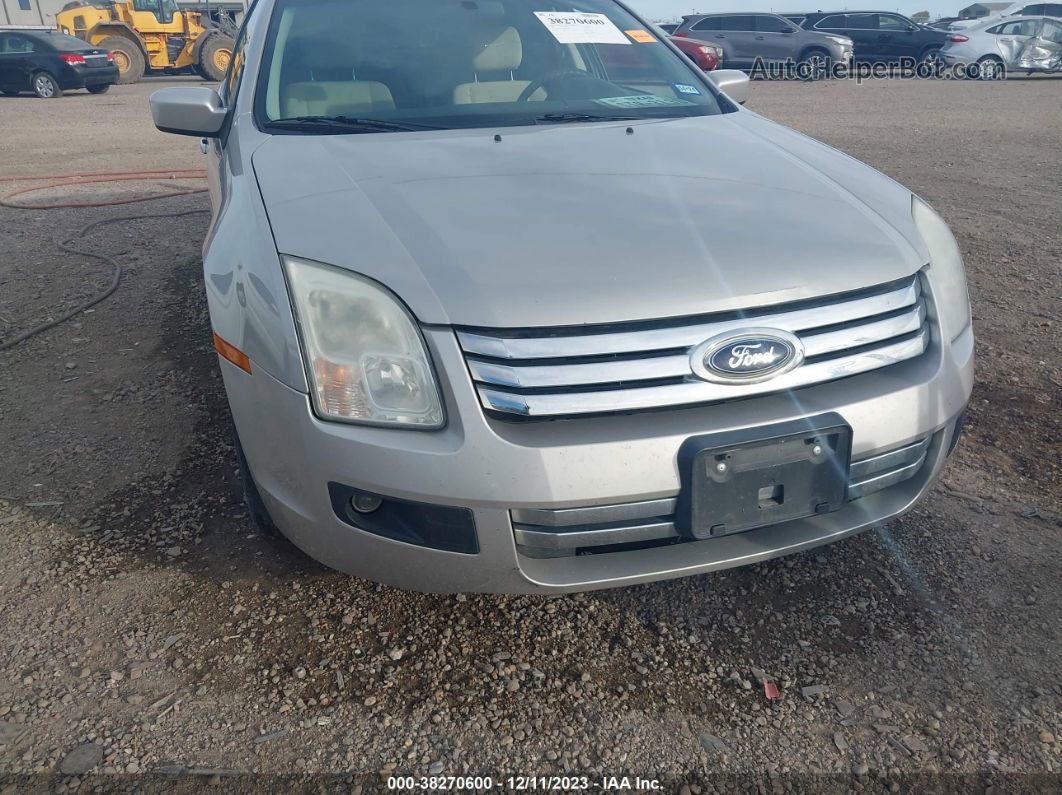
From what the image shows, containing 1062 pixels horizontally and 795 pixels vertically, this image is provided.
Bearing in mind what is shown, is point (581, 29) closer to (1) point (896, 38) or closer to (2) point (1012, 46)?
(2) point (1012, 46)

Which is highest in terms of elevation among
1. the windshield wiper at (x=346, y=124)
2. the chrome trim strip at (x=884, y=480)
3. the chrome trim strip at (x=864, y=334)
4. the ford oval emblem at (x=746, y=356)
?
the windshield wiper at (x=346, y=124)

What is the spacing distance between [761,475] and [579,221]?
671 millimetres

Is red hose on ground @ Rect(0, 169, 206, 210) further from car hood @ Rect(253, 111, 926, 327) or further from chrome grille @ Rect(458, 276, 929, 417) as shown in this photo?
chrome grille @ Rect(458, 276, 929, 417)

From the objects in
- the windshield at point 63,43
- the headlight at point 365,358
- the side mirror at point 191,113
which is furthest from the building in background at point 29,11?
the headlight at point 365,358

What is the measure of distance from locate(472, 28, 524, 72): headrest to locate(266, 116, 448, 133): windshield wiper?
45 cm

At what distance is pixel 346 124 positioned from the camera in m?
2.41

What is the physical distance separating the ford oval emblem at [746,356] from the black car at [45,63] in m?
18.0

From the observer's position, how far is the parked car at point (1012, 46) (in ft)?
58.4

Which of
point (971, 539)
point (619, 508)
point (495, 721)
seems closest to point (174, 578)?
point (495, 721)

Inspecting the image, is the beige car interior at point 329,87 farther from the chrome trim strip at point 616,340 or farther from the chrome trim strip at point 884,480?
the chrome trim strip at point 884,480

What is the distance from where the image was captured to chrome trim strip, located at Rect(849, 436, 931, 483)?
5.69 feet

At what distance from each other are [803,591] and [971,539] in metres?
0.55

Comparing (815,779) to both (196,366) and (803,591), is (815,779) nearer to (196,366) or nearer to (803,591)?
(803,591)

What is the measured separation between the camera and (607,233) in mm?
1781
